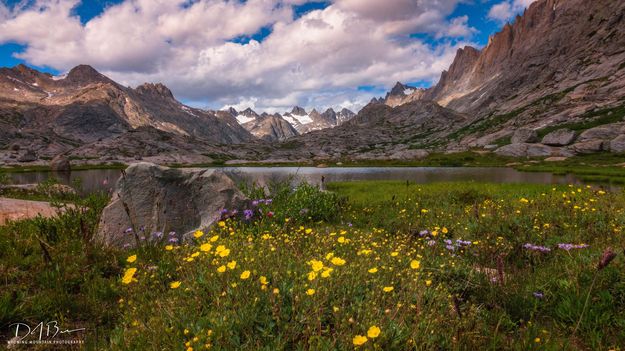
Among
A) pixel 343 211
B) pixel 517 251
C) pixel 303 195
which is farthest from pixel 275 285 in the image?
pixel 343 211

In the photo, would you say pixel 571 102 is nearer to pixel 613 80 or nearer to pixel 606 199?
pixel 613 80

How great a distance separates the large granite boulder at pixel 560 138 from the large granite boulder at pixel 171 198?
175918 millimetres

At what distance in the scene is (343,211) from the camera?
696 inches

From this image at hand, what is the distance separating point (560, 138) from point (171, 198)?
593 ft

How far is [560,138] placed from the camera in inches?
5881

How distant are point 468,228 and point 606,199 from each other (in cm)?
841

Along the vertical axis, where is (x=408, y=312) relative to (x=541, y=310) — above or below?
above

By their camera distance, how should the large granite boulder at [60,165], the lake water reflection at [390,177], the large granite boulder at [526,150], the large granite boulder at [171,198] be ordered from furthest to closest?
the large granite boulder at [526,150], the large granite boulder at [60,165], the lake water reflection at [390,177], the large granite boulder at [171,198]

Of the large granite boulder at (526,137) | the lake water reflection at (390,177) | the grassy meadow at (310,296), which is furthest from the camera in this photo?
the large granite boulder at (526,137)

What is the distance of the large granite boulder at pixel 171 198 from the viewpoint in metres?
11.4

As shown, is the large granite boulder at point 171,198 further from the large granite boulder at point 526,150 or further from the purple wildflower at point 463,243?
the large granite boulder at point 526,150

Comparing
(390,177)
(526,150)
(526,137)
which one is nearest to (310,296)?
(390,177)

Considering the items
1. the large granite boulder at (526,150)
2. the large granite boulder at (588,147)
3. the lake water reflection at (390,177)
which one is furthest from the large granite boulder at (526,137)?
the lake water reflection at (390,177)

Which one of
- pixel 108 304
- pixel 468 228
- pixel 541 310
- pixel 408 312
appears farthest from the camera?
pixel 468 228
